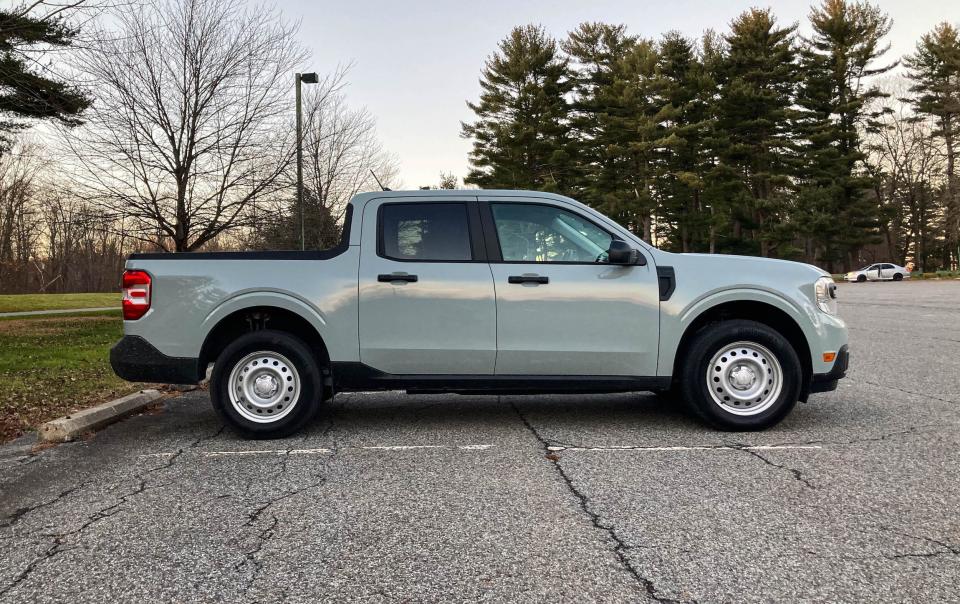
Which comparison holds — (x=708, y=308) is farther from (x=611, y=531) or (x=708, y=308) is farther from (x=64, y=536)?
(x=64, y=536)

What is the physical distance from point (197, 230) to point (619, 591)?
13.2 m

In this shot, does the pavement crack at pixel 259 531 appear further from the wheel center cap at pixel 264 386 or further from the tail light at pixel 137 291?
the tail light at pixel 137 291

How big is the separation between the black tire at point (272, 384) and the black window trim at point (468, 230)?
1.02 m

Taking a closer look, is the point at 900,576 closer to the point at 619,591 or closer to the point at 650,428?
the point at 619,591

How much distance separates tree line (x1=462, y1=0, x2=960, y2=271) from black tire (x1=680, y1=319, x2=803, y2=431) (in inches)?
1545

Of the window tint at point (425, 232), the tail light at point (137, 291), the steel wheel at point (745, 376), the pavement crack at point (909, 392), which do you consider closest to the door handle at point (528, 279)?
the window tint at point (425, 232)

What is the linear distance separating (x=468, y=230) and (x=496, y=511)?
2.56 meters

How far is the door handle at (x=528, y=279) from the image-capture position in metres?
5.41

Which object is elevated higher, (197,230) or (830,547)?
(197,230)

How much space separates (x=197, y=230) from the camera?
553 inches

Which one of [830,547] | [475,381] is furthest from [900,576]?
[475,381]

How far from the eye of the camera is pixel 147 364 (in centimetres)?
541

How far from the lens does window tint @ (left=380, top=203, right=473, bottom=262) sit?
555 centimetres

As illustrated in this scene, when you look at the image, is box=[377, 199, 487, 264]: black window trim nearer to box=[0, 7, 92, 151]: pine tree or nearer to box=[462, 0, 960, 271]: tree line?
box=[0, 7, 92, 151]: pine tree
